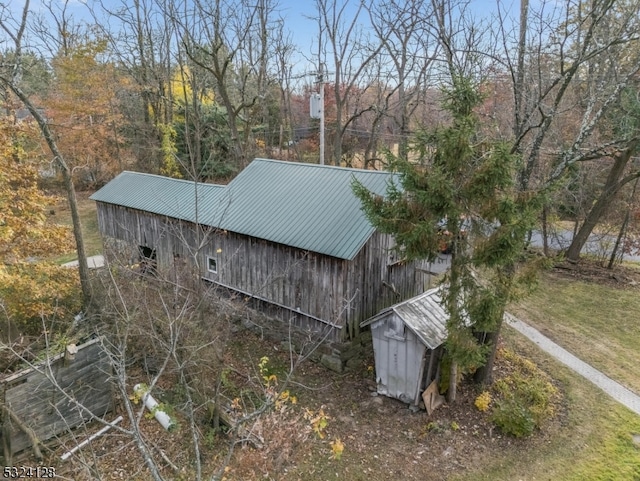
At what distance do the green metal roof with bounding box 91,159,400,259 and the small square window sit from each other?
1.35 m

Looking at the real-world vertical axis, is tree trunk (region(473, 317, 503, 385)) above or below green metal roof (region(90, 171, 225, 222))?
below

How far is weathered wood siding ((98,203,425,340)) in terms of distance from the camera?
10586mm

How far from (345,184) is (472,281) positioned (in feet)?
15.2

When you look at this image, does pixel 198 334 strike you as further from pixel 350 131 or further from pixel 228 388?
pixel 350 131

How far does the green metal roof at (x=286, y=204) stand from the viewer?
1053cm

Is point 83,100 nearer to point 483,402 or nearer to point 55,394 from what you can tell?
point 55,394

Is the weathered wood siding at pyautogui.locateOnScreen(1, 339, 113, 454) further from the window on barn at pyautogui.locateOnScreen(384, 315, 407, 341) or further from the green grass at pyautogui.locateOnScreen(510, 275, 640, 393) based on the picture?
the green grass at pyautogui.locateOnScreen(510, 275, 640, 393)

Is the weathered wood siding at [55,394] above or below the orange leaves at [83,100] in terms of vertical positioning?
below

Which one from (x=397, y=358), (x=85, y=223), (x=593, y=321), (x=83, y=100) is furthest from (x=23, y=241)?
(x=83, y=100)

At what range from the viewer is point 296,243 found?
1080cm

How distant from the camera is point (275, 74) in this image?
2652 centimetres

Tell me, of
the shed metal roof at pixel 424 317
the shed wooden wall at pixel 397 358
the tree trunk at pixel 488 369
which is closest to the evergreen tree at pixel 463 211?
the shed metal roof at pixel 424 317

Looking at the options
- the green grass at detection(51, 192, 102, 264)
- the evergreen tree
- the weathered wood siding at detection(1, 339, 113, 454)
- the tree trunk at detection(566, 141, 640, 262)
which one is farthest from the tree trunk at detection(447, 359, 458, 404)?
the green grass at detection(51, 192, 102, 264)

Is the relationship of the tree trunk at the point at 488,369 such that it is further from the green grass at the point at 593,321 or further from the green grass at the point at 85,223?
the green grass at the point at 85,223
